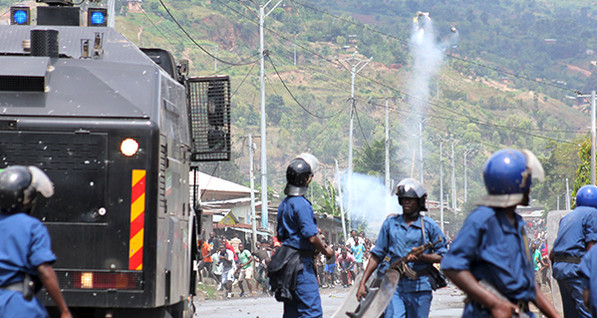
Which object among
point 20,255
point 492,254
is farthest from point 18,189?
point 492,254

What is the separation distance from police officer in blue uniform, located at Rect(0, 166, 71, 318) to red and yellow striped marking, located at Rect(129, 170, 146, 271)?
147 cm

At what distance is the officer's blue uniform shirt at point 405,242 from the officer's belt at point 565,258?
143 centimetres

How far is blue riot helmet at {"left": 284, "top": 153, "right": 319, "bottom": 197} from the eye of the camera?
29.7 ft

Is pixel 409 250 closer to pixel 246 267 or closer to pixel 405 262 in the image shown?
pixel 405 262

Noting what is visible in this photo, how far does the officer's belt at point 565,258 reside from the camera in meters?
9.77

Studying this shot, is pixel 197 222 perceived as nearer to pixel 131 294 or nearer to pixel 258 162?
pixel 131 294

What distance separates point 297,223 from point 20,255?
3451mm

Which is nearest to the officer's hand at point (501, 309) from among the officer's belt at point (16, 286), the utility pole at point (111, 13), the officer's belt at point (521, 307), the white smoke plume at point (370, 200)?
the officer's belt at point (521, 307)

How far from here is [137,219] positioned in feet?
24.7

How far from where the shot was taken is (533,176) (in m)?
5.66

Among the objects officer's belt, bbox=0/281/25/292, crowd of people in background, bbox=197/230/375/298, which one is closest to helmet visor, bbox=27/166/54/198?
officer's belt, bbox=0/281/25/292

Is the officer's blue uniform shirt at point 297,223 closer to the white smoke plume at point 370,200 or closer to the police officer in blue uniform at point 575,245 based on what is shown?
the police officer in blue uniform at point 575,245

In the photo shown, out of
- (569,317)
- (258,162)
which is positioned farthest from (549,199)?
(569,317)

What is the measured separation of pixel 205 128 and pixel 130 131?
7.55ft
